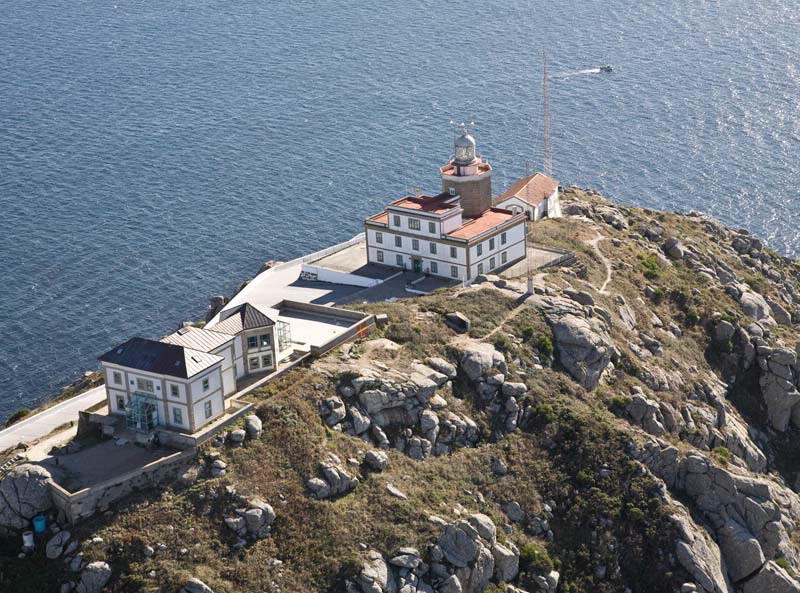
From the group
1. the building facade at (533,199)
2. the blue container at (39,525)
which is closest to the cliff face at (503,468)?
the blue container at (39,525)

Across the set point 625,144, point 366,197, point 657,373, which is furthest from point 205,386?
point 625,144

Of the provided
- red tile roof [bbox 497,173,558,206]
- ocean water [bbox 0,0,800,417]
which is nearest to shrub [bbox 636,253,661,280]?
red tile roof [bbox 497,173,558,206]

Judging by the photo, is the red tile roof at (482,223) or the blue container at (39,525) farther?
the red tile roof at (482,223)

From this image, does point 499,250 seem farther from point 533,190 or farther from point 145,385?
point 145,385

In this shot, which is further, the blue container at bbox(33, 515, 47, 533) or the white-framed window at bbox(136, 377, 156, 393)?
the white-framed window at bbox(136, 377, 156, 393)

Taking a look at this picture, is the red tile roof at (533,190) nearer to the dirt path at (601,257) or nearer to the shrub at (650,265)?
the dirt path at (601,257)

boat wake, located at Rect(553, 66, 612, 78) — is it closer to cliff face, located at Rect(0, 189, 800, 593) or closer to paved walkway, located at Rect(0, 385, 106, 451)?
cliff face, located at Rect(0, 189, 800, 593)
